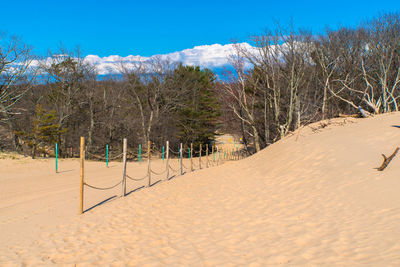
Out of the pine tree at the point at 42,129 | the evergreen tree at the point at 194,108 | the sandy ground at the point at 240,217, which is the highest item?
the evergreen tree at the point at 194,108

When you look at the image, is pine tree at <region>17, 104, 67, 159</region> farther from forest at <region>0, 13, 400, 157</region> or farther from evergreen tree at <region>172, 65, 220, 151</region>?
evergreen tree at <region>172, 65, 220, 151</region>

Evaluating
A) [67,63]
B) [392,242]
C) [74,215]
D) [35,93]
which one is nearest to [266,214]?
[392,242]

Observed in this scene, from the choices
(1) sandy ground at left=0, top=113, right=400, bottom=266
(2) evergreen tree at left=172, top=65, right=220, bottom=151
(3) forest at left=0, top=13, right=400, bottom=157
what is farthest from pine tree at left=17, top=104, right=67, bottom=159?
(2) evergreen tree at left=172, top=65, right=220, bottom=151

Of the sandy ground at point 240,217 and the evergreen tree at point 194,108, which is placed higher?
the evergreen tree at point 194,108

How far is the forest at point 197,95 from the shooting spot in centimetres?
Result: 2667

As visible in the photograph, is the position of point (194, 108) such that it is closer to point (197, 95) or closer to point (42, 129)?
point (197, 95)

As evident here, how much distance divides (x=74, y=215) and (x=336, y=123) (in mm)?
15310

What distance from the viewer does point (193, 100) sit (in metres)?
41.8

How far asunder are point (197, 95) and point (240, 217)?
35.5 metres

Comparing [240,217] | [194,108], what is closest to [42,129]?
[194,108]

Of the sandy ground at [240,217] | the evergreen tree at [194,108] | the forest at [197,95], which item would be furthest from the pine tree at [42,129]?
the evergreen tree at [194,108]

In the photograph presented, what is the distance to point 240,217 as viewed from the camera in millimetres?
8148

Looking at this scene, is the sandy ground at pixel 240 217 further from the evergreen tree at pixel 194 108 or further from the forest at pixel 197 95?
the evergreen tree at pixel 194 108

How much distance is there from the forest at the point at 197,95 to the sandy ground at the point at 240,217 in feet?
41.9
